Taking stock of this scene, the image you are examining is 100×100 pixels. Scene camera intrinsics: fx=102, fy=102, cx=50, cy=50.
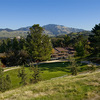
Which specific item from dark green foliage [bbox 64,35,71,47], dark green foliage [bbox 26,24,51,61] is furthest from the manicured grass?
dark green foliage [bbox 64,35,71,47]

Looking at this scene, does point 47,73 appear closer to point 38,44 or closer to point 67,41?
point 38,44

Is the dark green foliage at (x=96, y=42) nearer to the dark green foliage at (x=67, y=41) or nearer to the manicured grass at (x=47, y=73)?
the manicured grass at (x=47, y=73)

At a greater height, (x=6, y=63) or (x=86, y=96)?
(x=86, y=96)

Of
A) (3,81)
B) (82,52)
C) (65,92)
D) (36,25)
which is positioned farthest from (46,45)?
(65,92)

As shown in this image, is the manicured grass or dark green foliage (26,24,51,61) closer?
the manicured grass

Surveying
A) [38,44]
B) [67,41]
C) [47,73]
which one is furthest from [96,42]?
[67,41]

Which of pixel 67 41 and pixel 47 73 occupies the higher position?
pixel 67 41

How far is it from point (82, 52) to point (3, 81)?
4048 cm

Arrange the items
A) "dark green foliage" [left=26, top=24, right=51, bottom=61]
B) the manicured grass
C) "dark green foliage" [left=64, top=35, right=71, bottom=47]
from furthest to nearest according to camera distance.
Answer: "dark green foliage" [left=64, top=35, right=71, bottom=47] < "dark green foliage" [left=26, top=24, right=51, bottom=61] < the manicured grass

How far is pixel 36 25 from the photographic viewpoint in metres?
40.1

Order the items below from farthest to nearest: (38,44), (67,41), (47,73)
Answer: (67,41) → (38,44) → (47,73)

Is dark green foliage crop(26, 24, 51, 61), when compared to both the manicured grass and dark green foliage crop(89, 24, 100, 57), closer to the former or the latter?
the manicured grass

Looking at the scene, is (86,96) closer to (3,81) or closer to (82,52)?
(3,81)

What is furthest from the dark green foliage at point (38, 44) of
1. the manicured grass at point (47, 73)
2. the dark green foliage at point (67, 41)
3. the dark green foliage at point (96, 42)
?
the dark green foliage at point (67, 41)
